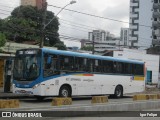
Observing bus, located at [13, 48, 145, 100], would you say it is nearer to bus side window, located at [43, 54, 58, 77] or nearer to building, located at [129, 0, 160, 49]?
bus side window, located at [43, 54, 58, 77]

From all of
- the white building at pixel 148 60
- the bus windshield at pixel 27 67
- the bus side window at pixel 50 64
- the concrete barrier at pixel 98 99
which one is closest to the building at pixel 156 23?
the white building at pixel 148 60

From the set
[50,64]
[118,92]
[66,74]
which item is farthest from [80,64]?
[118,92]

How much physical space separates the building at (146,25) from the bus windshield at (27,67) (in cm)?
7963

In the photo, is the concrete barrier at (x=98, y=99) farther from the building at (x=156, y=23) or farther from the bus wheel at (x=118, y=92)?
the building at (x=156, y=23)

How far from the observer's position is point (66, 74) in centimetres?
2336

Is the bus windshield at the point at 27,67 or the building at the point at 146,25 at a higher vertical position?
the building at the point at 146,25

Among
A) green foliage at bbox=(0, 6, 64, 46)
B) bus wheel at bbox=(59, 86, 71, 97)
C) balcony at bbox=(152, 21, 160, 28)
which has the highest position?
balcony at bbox=(152, 21, 160, 28)

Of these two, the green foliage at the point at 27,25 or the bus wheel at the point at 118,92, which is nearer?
the bus wheel at the point at 118,92

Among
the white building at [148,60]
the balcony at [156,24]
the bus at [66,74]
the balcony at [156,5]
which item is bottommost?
the bus at [66,74]

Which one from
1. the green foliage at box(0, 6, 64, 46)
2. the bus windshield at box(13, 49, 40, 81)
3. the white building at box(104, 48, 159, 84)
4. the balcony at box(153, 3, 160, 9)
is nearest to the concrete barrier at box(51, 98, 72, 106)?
the bus windshield at box(13, 49, 40, 81)

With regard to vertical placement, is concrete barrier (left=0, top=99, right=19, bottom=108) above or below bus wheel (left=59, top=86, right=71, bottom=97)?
below

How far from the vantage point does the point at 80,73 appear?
80.8 ft

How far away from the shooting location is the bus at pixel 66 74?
71.7 feet

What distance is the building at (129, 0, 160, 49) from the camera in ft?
343
